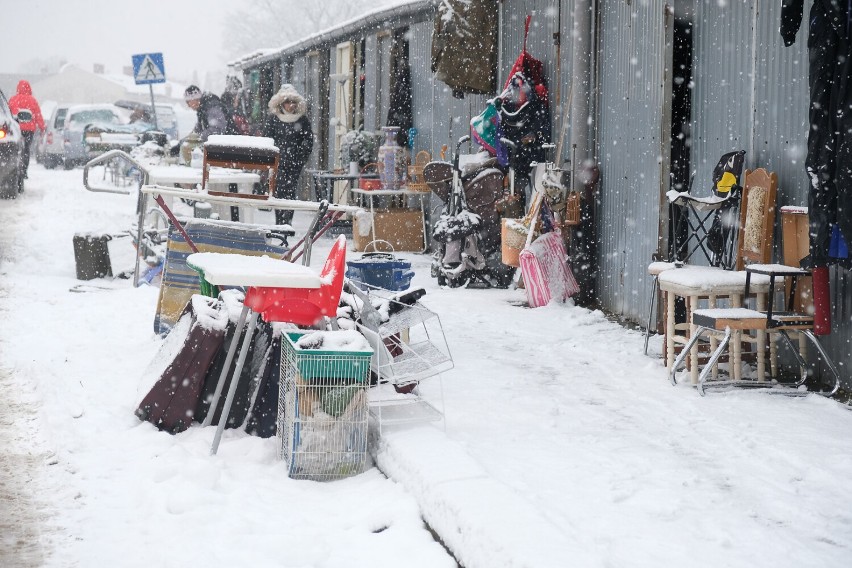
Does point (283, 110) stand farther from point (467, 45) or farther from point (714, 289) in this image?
point (714, 289)

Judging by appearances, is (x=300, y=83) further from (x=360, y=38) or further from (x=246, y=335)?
(x=246, y=335)

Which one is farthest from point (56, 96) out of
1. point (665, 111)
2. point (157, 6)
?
point (157, 6)

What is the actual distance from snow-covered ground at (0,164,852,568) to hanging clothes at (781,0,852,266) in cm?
97

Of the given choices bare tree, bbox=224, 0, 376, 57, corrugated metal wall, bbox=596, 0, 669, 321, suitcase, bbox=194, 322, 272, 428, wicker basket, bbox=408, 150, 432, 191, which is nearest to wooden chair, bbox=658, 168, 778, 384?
corrugated metal wall, bbox=596, 0, 669, 321

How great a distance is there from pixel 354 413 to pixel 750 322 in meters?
2.44

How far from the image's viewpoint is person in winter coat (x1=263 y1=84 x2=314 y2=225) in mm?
14625

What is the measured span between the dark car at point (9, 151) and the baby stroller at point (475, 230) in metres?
7.39

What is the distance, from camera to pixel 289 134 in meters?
14.9

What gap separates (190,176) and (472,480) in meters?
5.72

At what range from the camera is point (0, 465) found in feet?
15.6

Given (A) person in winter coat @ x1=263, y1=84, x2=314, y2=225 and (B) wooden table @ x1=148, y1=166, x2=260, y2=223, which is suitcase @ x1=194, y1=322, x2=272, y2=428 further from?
(A) person in winter coat @ x1=263, y1=84, x2=314, y2=225

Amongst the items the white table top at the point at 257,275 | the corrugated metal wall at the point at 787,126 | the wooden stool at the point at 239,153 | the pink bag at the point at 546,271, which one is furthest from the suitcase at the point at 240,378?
the pink bag at the point at 546,271

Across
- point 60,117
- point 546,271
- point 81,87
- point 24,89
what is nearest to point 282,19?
point 60,117

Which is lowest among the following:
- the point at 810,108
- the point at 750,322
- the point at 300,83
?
the point at 750,322
